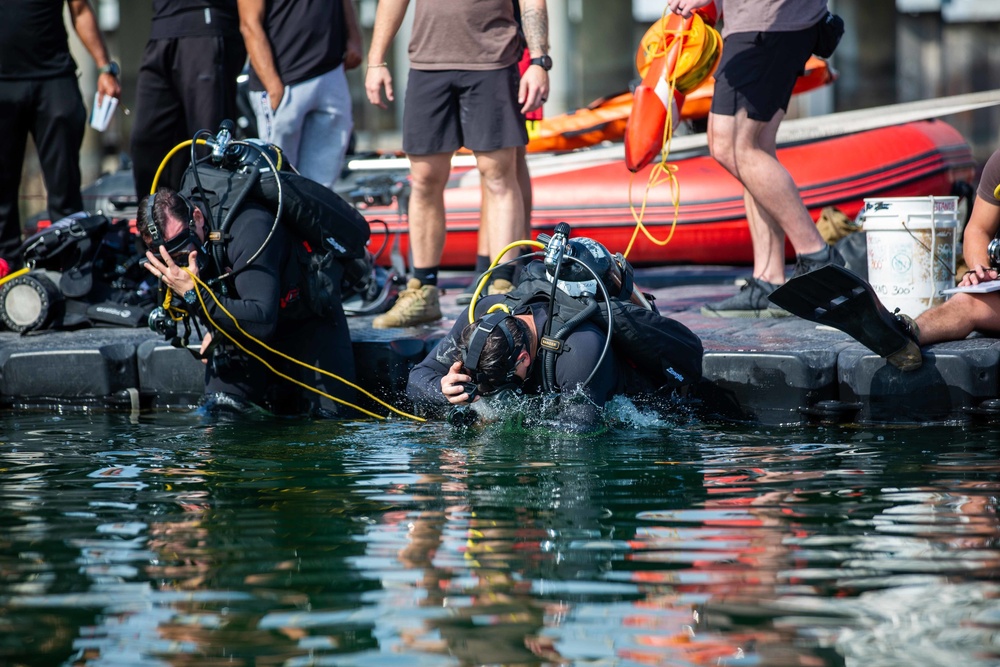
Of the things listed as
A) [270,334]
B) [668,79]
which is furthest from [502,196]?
[270,334]

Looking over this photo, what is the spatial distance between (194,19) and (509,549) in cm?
399

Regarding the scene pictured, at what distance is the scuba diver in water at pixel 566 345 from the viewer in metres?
4.55

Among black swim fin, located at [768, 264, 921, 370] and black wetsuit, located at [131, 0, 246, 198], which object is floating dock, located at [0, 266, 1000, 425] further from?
black wetsuit, located at [131, 0, 246, 198]

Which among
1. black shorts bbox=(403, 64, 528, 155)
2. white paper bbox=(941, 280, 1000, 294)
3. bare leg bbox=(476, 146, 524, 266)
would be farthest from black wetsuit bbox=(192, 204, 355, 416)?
white paper bbox=(941, 280, 1000, 294)

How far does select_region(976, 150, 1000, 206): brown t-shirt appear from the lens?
503 centimetres

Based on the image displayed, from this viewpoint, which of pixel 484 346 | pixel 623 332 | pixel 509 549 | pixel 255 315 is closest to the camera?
pixel 509 549

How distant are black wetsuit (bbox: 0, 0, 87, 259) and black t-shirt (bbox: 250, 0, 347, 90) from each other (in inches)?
44.4

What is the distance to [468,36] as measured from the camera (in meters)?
5.92

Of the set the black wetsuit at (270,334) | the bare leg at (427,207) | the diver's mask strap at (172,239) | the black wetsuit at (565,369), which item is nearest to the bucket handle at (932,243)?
the black wetsuit at (565,369)

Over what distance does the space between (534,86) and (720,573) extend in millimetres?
3136

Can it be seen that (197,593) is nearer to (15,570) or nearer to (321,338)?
(15,570)

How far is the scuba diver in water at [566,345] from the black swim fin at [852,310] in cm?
42

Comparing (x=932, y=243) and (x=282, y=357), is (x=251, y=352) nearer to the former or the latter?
(x=282, y=357)

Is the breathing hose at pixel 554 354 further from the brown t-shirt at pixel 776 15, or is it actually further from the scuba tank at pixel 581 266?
the brown t-shirt at pixel 776 15
